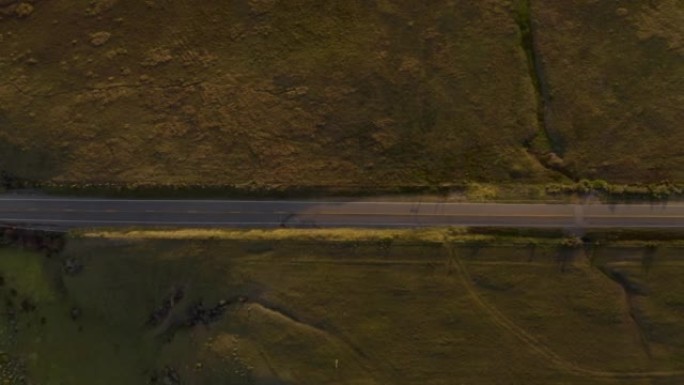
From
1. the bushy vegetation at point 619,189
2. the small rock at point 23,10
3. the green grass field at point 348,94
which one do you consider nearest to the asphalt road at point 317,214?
the bushy vegetation at point 619,189

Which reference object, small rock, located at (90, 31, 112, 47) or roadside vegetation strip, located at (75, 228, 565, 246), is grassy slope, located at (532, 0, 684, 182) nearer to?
roadside vegetation strip, located at (75, 228, 565, 246)

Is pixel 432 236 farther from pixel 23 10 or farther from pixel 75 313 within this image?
pixel 23 10

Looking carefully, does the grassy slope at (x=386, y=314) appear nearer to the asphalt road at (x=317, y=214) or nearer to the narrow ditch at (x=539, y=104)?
the asphalt road at (x=317, y=214)

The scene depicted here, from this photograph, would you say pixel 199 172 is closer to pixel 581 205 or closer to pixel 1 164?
pixel 1 164

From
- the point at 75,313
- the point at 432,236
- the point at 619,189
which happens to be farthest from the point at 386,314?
the point at 75,313

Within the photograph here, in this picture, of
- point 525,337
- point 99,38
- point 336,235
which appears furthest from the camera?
point 99,38
